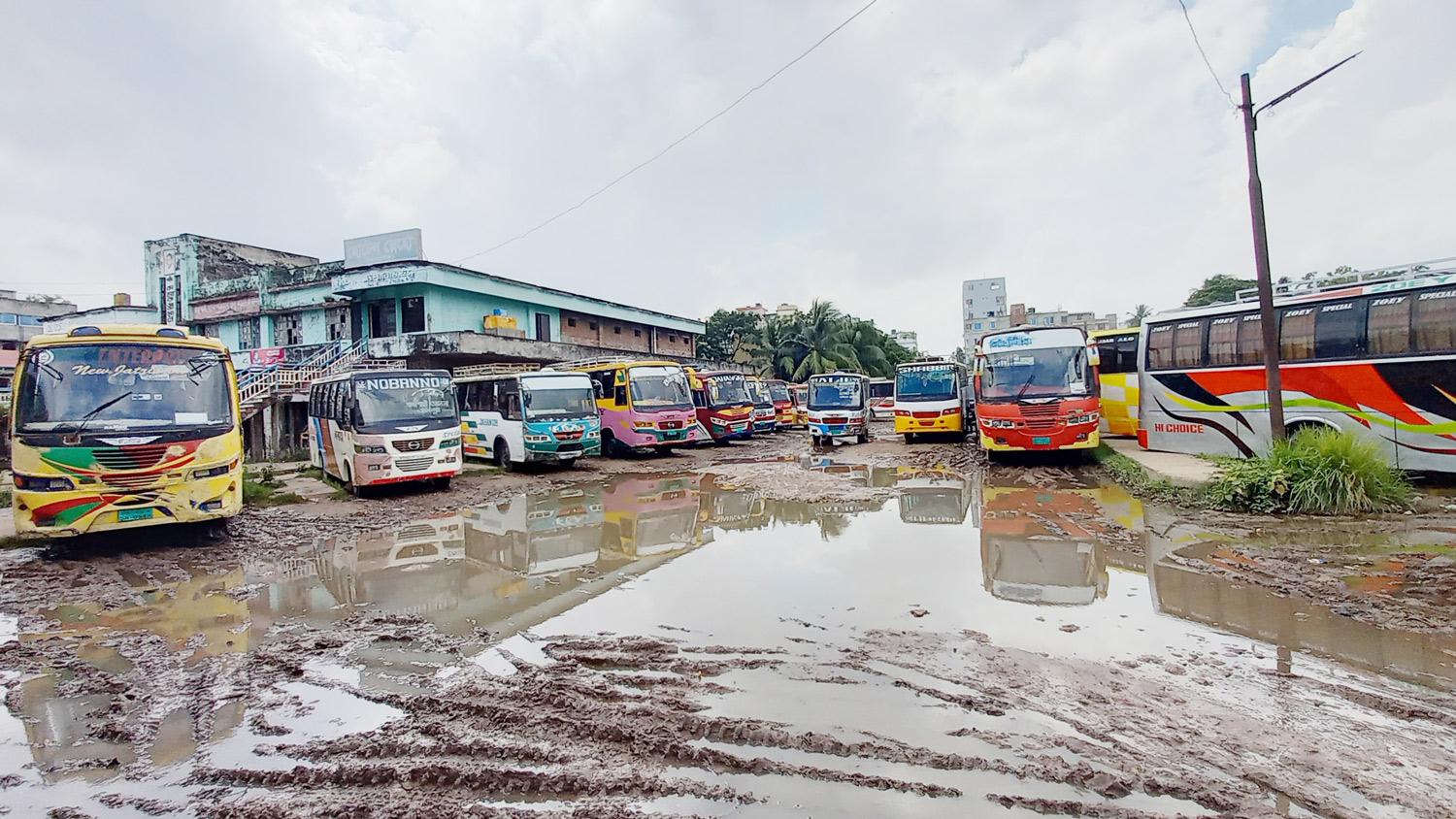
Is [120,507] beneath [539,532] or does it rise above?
above

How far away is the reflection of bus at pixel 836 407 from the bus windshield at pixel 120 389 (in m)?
16.4

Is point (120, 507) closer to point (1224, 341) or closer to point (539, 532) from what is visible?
point (539, 532)

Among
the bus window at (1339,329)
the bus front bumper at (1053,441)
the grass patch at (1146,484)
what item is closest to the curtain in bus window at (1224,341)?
the bus window at (1339,329)

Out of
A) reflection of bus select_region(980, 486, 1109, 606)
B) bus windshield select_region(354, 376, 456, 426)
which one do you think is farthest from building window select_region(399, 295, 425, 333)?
reflection of bus select_region(980, 486, 1109, 606)

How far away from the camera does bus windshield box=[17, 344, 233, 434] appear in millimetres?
7777

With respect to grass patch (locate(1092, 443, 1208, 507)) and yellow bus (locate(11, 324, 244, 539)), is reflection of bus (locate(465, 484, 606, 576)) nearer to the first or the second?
yellow bus (locate(11, 324, 244, 539))

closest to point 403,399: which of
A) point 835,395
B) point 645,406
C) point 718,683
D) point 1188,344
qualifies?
point 645,406

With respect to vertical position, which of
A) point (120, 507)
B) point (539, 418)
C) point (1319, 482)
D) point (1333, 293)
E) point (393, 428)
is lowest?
point (1319, 482)

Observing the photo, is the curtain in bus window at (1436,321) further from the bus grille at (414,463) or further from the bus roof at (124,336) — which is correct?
the bus roof at (124,336)

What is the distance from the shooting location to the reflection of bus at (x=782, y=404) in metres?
32.0

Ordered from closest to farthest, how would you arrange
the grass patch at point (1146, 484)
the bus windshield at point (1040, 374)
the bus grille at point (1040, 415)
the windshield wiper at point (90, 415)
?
the windshield wiper at point (90, 415) < the grass patch at point (1146, 484) < the bus grille at point (1040, 415) < the bus windshield at point (1040, 374)

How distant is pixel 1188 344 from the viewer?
12883 mm

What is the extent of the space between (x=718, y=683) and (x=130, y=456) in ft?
24.9

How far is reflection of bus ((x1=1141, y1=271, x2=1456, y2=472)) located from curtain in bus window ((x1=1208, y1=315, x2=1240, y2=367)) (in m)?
0.02
